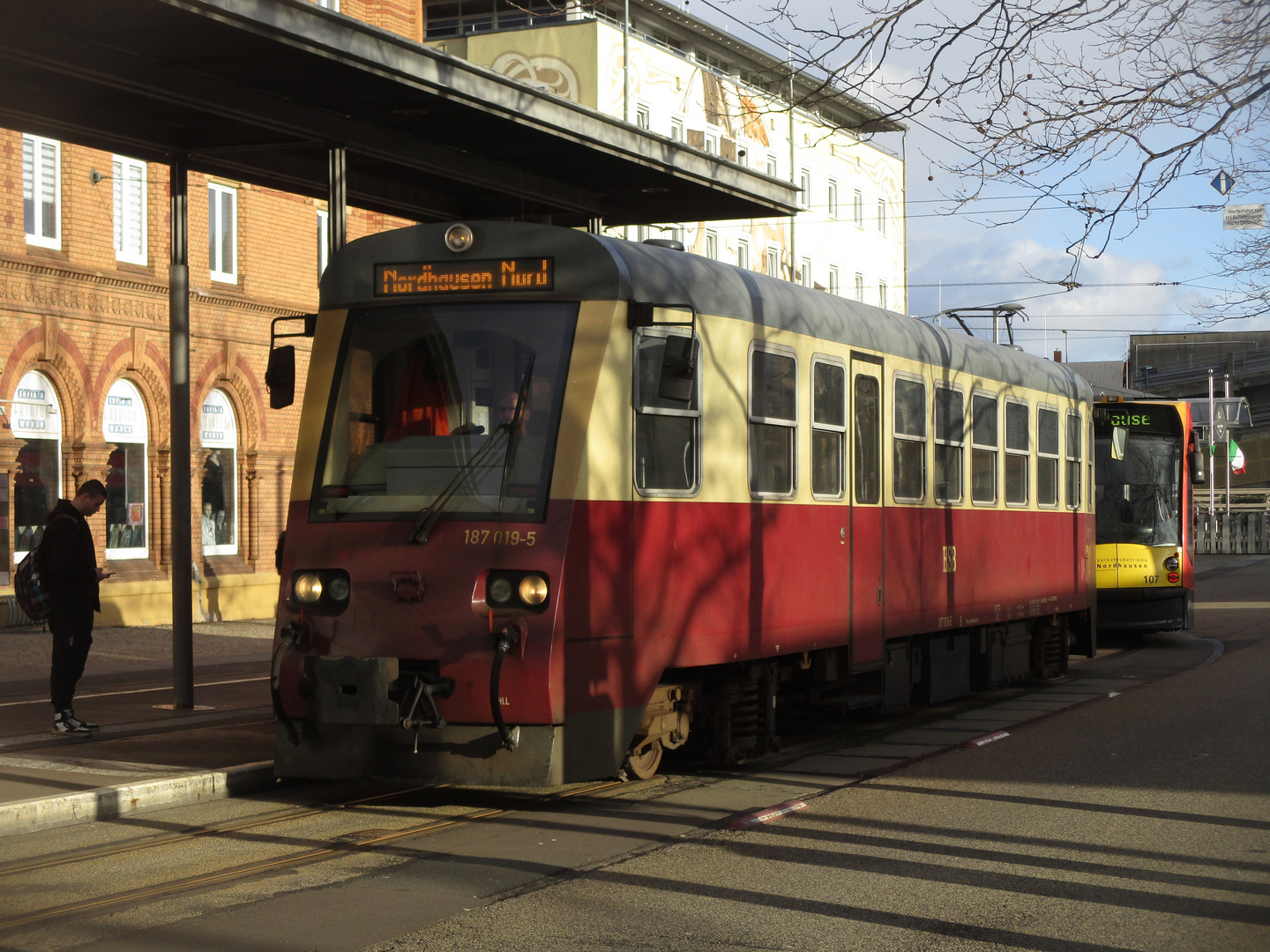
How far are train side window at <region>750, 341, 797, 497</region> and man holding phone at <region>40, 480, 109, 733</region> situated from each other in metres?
4.73

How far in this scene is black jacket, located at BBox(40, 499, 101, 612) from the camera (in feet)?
36.7

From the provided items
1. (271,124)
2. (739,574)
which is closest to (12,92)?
(271,124)

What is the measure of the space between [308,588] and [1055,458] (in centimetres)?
990

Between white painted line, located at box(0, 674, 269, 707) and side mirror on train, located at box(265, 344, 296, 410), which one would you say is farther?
white painted line, located at box(0, 674, 269, 707)

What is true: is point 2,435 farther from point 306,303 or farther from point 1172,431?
point 1172,431

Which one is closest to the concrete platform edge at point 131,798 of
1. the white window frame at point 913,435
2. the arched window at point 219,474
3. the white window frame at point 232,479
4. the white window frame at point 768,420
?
the white window frame at point 768,420

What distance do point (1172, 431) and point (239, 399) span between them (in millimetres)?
14963

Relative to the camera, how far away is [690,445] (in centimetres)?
947

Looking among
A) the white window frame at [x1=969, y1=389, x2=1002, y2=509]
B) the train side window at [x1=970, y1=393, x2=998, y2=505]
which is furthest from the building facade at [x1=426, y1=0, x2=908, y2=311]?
the train side window at [x1=970, y1=393, x2=998, y2=505]

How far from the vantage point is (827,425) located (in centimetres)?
1114

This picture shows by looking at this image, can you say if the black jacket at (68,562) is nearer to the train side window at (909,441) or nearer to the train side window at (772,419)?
the train side window at (772,419)

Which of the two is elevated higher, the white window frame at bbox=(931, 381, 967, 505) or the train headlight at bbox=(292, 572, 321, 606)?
the white window frame at bbox=(931, 381, 967, 505)

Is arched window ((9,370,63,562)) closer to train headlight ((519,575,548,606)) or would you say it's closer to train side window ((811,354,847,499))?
train side window ((811,354,847,499))

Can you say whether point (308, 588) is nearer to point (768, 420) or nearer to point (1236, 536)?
point (768, 420)
